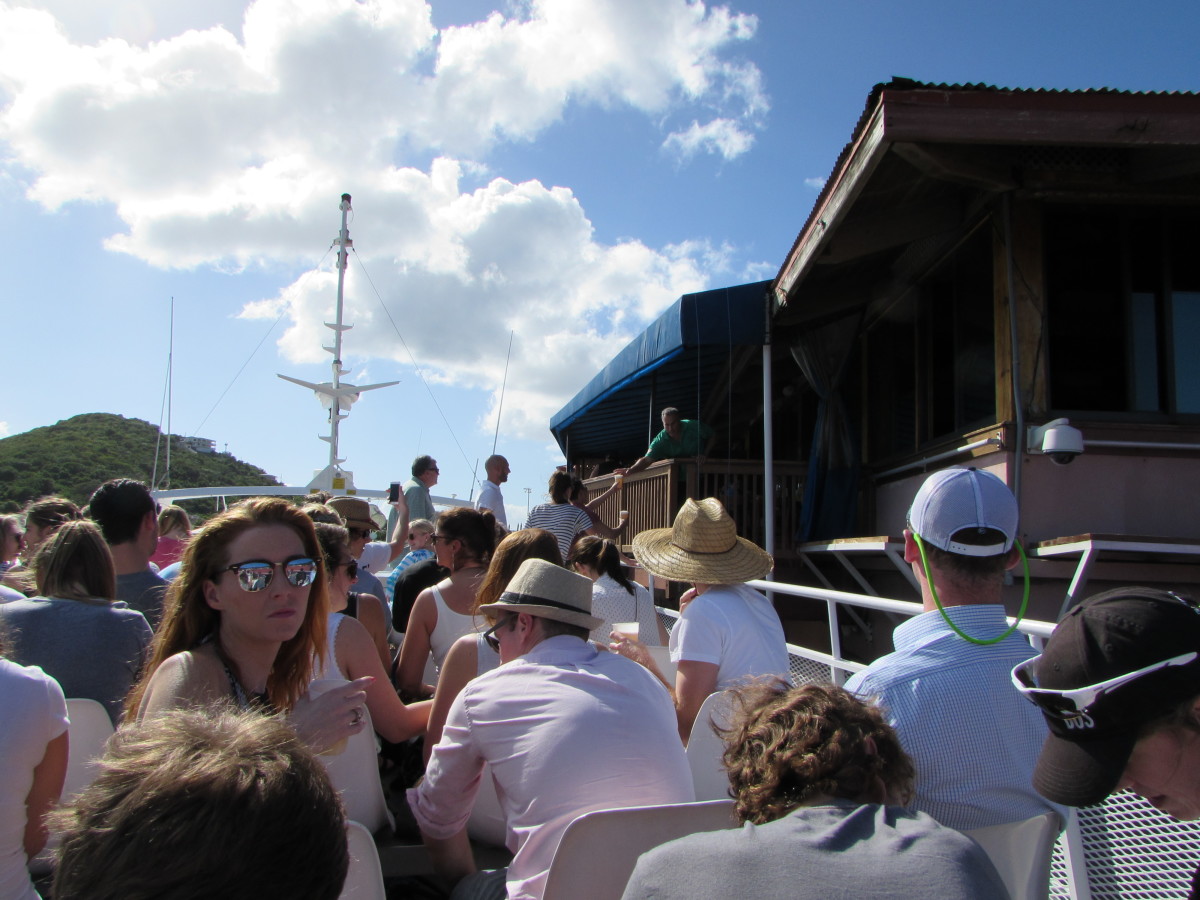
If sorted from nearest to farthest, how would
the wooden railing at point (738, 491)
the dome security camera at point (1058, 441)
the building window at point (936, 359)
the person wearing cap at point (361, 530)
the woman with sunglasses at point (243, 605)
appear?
1. the woman with sunglasses at point (243, 605)
2. the person wearing cap at point (361, 530)
3. the dome security camera at point (1058, 441)
4. the building window at point (936, 359)
5. the wooden railing at point (738, 491)

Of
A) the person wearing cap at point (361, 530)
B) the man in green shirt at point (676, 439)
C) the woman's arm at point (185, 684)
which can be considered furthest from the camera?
the man in green shirt at point (676, 439)

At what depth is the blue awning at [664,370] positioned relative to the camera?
771cm

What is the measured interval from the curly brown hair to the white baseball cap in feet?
2.24

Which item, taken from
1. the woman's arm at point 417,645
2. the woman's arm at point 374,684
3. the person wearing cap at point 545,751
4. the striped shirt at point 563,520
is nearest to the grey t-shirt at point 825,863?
the person wearing cap at point 545,751

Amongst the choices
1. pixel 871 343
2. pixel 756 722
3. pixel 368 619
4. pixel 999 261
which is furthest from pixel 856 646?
pixel 756 722

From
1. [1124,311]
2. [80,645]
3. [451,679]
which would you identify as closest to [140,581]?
[80,645]

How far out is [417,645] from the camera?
409 centimetres

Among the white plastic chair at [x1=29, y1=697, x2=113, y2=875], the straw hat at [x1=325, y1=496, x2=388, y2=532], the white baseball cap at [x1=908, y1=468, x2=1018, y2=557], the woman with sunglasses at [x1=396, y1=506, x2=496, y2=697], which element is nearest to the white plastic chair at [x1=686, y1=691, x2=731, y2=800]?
the white baseball cap at [x1=908, y1=468, x2=1018, y2=557]

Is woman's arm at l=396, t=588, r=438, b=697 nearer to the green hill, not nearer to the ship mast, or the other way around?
the ship mast

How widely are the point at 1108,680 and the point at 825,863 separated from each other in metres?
0.49

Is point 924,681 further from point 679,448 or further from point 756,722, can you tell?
point 679,448

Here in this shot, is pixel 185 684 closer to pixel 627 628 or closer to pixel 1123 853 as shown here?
pixel 1123 853

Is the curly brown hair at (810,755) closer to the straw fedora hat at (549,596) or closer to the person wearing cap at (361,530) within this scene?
the straw fedora hat at (549,596)

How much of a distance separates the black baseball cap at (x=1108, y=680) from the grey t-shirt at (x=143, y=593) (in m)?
3.65
